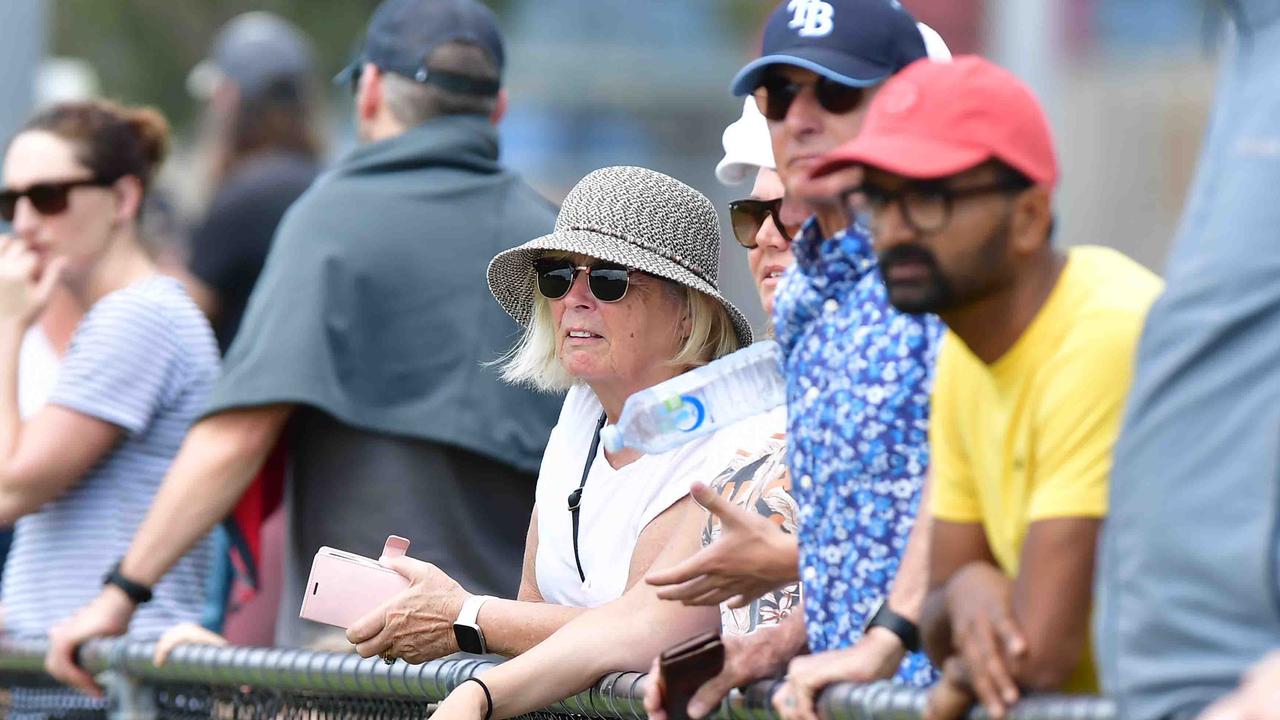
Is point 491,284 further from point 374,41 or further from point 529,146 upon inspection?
point 529,146

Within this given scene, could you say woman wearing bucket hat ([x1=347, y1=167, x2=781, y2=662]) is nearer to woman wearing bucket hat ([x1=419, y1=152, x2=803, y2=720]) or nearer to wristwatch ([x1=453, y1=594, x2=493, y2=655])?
wristwatch ([x1=453, y1=594, x2=493, y2=655])

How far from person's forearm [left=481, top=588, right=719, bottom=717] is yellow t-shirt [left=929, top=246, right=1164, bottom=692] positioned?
36.4 inches

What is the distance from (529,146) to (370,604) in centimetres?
2251

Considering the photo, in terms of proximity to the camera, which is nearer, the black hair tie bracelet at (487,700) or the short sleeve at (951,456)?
the short sleeve at (951,456)

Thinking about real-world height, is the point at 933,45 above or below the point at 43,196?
above

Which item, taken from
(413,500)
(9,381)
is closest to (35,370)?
(9,381)

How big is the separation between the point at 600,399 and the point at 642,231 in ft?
1.15

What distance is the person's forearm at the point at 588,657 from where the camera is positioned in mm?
3486

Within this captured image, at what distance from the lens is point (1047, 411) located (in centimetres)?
246

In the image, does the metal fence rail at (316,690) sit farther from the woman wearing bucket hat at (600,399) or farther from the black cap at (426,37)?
the black cap at (426,37)

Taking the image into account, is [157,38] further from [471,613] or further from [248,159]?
[471,613]

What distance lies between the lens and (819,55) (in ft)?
10.1

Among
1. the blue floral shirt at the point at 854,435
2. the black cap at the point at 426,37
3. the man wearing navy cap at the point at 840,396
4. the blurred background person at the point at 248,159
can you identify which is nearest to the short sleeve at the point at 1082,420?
the man wearing navy cap at the point at 840,396

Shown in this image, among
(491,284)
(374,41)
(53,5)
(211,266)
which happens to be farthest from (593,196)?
(53,5)
